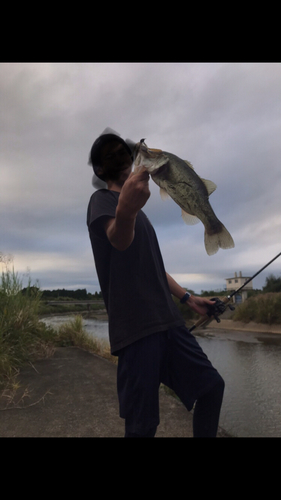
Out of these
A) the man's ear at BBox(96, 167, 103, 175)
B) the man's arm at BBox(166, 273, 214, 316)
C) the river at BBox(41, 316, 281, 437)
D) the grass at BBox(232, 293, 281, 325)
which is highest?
the man's ear at BBox(96, 167, 103, 175)

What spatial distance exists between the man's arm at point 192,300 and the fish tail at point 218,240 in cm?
68

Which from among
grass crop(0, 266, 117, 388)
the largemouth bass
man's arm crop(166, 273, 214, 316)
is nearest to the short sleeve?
the largemouth bass

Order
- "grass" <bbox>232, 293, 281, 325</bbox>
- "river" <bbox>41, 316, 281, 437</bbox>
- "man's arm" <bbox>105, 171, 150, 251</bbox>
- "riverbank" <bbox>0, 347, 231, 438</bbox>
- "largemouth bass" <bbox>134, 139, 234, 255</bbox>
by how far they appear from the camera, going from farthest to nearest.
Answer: "grass" <bbox>232, 293, 281, 325</bbox>, "river" <bbox>41, 316, 281, 437</bbox>, "riverbank" <bbox>0, 347, 231, 438</bbox>, "largemouth bass" <bbox>134, 139, 234, 255</bbox>, "man's arm" <bbox>105, 171, 150, 251</bbox>

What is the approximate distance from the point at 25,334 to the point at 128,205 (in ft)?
17.6

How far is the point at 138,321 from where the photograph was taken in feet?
4.70

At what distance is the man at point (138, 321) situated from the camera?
1.37 metres

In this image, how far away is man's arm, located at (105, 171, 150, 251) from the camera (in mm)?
1160

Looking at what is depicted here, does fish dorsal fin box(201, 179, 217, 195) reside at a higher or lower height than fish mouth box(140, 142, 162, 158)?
lower

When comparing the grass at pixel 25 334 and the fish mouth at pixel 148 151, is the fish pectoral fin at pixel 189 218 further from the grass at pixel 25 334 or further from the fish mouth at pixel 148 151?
the grass at pixel 25 334

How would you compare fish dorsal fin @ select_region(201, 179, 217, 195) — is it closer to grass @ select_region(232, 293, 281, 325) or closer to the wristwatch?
the wristwatch

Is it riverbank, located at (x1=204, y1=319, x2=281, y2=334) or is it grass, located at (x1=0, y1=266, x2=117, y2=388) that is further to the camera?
riverbank, located at (x1=204, y1=319, x2=281, y2=334)

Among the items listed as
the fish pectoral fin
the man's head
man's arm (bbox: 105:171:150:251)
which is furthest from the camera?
the man's head

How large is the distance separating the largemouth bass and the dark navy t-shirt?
0.30 meters

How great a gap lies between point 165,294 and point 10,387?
144 inches
